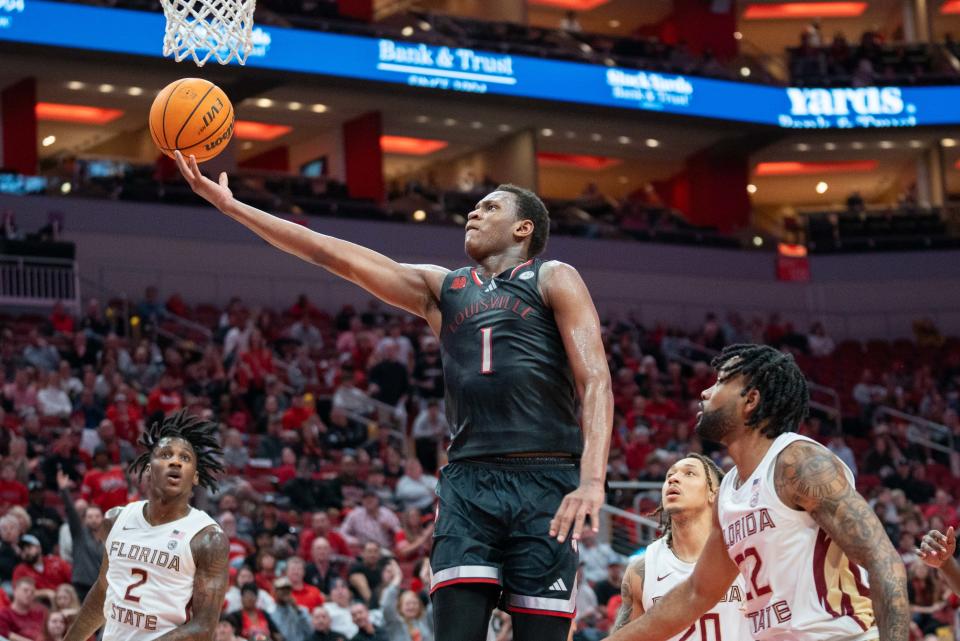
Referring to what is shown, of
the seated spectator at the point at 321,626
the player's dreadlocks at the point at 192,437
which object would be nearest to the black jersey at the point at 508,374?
the player's dreadlocks at the point at 192,437

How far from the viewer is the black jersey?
16.6 ft

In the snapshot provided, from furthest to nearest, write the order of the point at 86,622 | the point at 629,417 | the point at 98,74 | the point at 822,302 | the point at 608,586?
1. the point at 822,302
2. the point at 98,74
3. the point at 629,417
4. the point at 608,586
5. the point at 86,622

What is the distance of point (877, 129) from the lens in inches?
1235

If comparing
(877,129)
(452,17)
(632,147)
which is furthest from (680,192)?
(452,17)

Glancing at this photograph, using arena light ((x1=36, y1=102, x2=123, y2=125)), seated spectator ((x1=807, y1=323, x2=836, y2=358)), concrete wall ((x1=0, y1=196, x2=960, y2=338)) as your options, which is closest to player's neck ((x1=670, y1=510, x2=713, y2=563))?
concrete wall ((x1=0, y1=196, x2=960, y2=338))

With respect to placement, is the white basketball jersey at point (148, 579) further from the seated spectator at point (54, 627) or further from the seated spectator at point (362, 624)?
the seated spectator at point (362, 624)

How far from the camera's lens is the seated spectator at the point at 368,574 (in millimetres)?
12672

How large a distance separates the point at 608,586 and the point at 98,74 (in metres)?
15.8

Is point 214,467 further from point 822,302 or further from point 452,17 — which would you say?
point 822,302

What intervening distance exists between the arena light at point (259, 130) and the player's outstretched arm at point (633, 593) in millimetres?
24007

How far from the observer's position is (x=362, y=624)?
1205cm

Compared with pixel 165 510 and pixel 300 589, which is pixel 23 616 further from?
pixel 165 510

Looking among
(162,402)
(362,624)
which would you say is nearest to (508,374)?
(362,624)

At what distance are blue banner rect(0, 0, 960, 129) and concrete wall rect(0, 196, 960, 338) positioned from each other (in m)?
2.80
